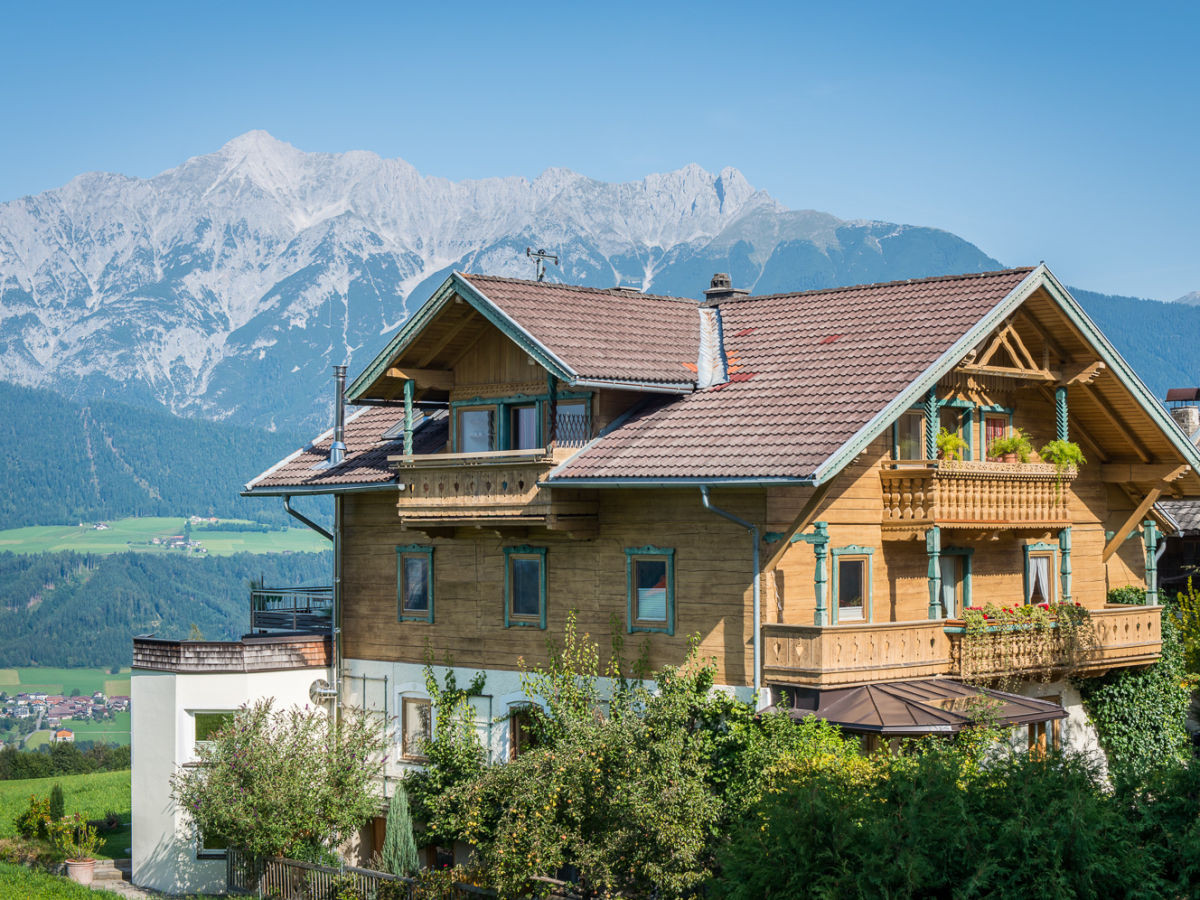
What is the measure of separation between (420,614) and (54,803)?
39.2 feet

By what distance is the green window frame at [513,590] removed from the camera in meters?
29.7

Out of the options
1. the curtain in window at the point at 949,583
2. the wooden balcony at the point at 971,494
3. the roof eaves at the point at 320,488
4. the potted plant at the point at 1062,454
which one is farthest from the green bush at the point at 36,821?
the potted plant at the point at 1062,454

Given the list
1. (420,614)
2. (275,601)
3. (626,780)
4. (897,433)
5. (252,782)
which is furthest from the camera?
(275,601)

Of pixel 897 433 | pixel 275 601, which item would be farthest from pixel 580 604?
pixel 275 601

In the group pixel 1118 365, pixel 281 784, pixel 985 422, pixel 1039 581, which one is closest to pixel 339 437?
pixel 281 784

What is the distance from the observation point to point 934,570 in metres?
27.7

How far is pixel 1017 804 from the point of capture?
60.0 ft

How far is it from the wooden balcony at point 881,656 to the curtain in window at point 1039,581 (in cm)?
188

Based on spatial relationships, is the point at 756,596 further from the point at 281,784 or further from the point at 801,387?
the point at 281,784

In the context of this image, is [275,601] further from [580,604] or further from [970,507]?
[970,507]

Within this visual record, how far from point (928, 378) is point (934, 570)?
369 cm

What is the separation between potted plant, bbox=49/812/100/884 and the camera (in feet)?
112

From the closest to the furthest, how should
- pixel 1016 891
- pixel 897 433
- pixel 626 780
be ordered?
1. pixel 1016 891
2. pixel 626 780
3. pixel 897 433

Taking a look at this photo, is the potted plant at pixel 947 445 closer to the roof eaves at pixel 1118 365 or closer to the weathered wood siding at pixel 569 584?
the roof eaves at pixel 1118 365
